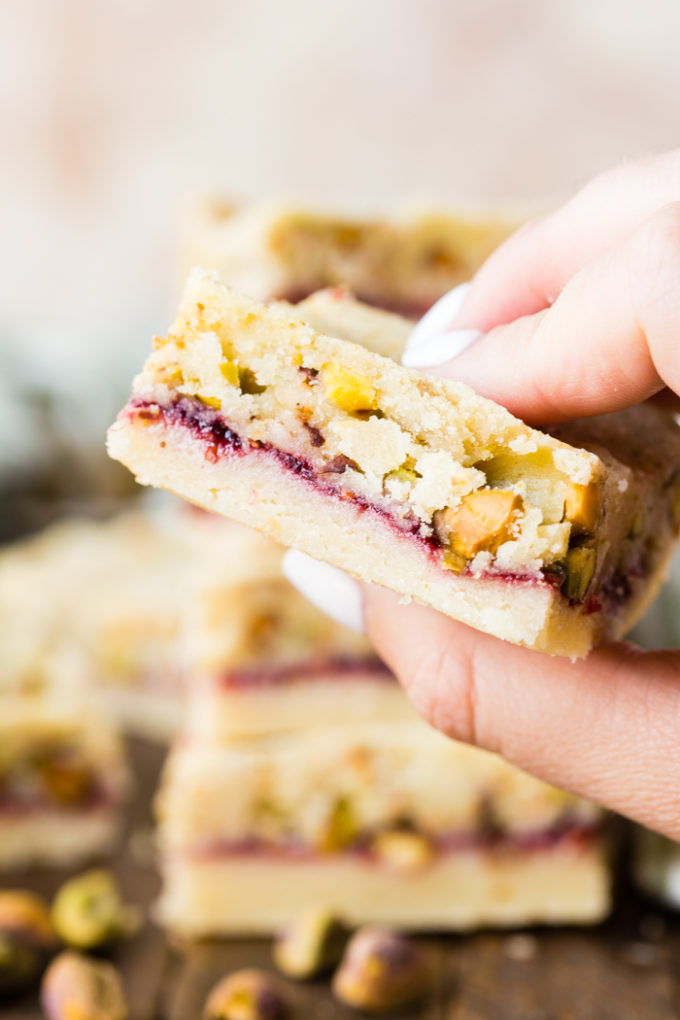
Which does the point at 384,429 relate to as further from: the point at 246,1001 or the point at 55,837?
the point at 55,837

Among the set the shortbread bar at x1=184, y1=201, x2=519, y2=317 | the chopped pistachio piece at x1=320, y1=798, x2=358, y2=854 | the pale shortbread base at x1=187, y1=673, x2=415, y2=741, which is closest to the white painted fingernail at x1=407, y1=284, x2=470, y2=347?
the shortbread bar at x1=184, y1=201, x2=519, y2=317

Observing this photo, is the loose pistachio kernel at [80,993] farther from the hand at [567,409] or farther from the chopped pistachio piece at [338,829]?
the hand at [567,409]

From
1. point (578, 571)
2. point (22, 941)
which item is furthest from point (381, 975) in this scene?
point (578, 571)

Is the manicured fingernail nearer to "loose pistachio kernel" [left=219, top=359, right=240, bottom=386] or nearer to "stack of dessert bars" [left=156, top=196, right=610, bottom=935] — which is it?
"loose pistachio kernel" [left=219, top=359, right=240, bottom=386]

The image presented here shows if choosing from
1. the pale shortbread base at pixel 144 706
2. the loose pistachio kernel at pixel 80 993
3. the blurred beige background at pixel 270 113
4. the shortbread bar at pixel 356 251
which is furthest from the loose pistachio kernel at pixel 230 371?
the blurred beige background at pixel 270 113

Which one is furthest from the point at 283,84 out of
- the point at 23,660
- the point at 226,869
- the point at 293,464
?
the point at 293,464
